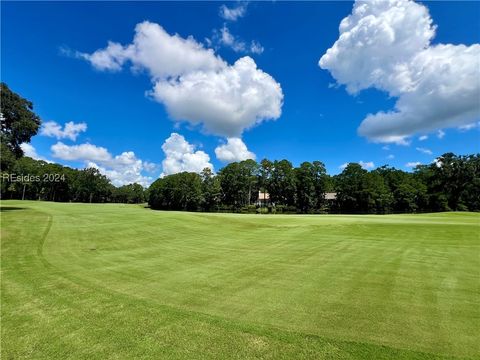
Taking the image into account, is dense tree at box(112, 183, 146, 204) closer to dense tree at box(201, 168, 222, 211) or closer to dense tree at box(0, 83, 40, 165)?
dense tree at box(201, 168, 222, 211)

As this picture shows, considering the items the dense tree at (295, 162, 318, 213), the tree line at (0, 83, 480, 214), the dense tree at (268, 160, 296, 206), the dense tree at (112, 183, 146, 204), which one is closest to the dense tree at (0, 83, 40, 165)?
the tree line at (0, 83, 480, 214)

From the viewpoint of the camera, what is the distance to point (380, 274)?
977cm

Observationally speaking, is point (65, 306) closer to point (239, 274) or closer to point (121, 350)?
point (121, 350)

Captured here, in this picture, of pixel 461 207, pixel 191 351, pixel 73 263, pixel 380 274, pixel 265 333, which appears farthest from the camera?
pixel 461 207

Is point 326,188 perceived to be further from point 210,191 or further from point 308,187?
point 210,191

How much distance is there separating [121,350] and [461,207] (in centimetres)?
9854

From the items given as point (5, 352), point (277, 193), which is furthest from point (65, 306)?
point (277, 193)

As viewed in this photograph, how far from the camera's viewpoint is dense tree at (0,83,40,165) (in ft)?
93.0

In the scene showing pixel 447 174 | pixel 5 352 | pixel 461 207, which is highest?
pixel 447 174

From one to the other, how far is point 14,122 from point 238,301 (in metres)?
32.8

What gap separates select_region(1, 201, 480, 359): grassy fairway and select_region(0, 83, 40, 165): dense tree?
64.0 ft

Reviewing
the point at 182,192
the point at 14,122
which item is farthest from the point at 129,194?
the point at 14,122

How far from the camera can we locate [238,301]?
23.9ft

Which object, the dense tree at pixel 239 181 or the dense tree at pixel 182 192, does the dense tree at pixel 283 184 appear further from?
the dense tree at pixel 182 192
